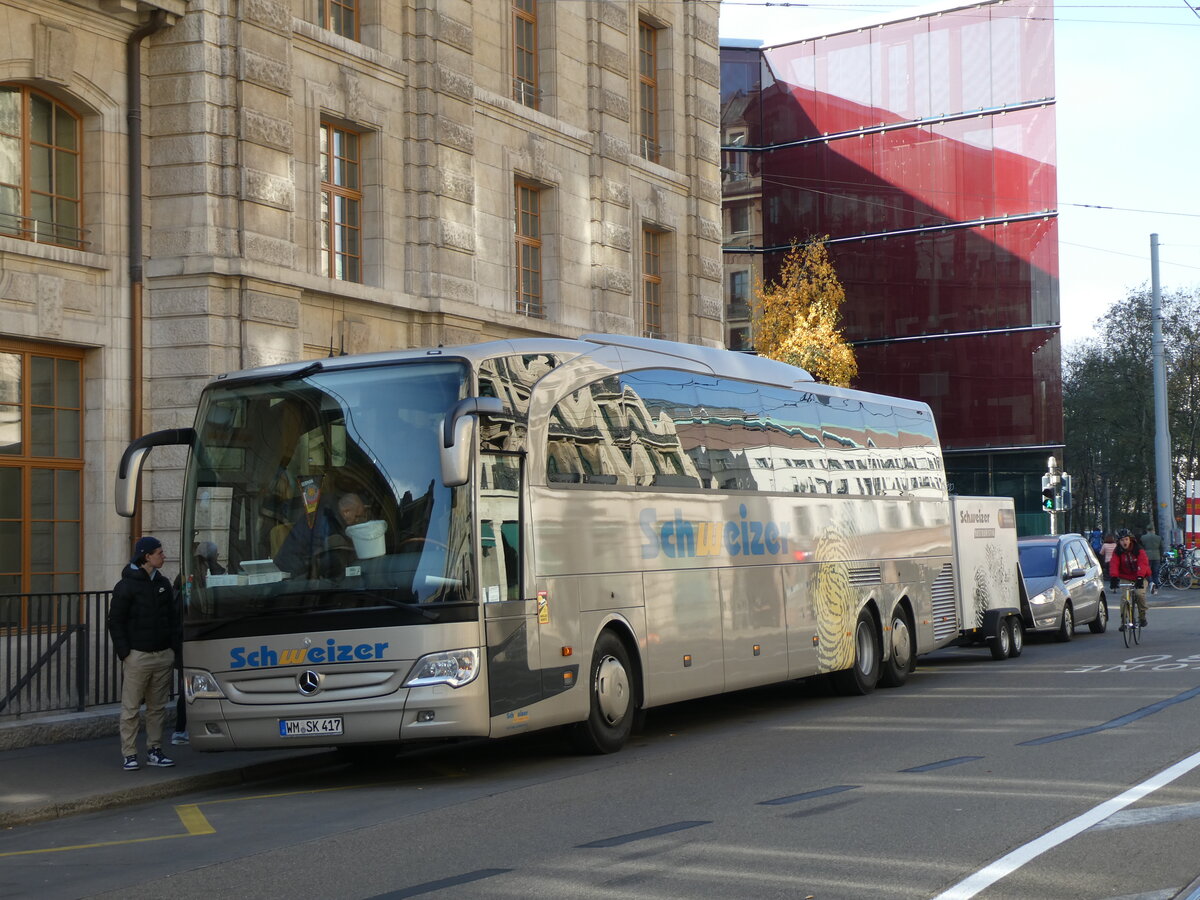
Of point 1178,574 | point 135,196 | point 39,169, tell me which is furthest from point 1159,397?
point 39,169

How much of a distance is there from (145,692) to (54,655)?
6.92 ft

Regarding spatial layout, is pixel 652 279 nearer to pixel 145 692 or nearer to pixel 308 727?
pixel 145 692

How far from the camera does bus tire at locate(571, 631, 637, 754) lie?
42.3ft

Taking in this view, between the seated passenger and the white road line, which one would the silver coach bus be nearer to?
the seated passenger

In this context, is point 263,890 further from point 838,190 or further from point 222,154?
point 838,190

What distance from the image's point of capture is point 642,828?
29.9 ft

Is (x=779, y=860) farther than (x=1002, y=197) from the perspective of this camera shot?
No

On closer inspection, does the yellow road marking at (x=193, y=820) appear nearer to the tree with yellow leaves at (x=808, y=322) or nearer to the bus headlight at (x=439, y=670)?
the bus headlight at (x=439, y=670)

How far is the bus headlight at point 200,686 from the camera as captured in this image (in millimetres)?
11836

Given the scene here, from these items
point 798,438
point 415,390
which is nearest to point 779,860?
point 415,390

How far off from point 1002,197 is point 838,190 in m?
5.87

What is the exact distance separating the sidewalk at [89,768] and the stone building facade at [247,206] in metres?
3.78

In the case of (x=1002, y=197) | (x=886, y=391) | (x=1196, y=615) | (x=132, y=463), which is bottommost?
(x=1196, y=615)

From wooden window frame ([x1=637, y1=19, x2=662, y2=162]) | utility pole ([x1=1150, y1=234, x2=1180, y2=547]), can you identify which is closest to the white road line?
wooden window frame ([x1=637, y1=19, x2=662, y2=162])
